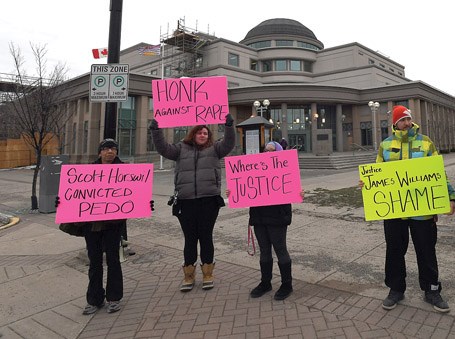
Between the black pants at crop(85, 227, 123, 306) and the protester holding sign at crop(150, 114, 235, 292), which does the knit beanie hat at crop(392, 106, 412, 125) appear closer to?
the protester holding sign at crop(150, 114, 235, 292)

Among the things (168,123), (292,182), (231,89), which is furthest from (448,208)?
(231,89)

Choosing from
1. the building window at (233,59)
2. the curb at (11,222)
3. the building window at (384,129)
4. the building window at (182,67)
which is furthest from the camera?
the building window at (182,67)

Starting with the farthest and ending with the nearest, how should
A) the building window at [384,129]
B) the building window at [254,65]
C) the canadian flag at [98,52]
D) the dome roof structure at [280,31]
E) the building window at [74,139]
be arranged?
1. the dome roof structure at [280,31]
2. the building window at [254,65]
3. the building window at [384,129]
4. the building window at [74,139]
5. the canadian flag at [98,52]

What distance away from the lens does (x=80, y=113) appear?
37781 mm

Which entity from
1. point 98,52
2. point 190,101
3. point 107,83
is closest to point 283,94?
point 98,52

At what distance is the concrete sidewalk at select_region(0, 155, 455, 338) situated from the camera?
2975mm

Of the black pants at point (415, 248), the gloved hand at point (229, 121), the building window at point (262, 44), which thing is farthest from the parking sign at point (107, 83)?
the building window at point (262, 44)

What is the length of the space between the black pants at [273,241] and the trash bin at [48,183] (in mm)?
8195

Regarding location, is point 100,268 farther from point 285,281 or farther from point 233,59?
point 233,59

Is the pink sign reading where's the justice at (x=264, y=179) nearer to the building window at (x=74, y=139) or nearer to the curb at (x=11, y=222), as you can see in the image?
the curb at (x=11, y=222)

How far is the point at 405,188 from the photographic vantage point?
3264 mm

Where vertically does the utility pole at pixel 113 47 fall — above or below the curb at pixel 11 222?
above

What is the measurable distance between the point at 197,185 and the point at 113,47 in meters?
3.05

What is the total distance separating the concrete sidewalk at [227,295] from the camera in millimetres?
2975
